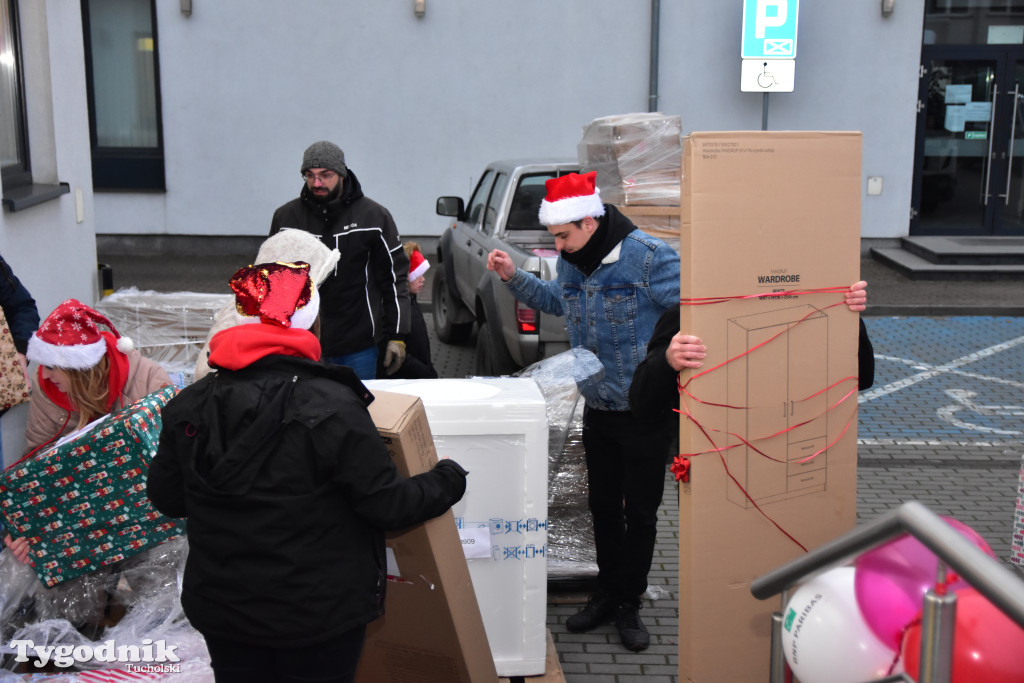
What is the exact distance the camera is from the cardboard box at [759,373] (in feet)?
10.1

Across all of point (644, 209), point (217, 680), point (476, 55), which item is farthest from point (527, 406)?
point (476, 55)

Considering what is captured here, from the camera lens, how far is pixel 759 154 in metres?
3.07

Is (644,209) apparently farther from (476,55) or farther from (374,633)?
(476,55)

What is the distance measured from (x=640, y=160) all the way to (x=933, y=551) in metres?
5.27

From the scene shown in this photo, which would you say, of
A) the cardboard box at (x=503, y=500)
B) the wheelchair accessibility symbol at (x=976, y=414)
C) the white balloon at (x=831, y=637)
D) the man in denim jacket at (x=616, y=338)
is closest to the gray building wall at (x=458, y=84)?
the wheelchair accessibility symbol at (x=976, y=414)

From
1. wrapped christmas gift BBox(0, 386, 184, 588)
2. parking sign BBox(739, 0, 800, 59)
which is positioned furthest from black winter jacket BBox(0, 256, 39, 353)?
parking sign BBox(739, 0, 800, 59)

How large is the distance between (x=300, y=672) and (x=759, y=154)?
1.88 metres

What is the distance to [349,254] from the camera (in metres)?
5.30

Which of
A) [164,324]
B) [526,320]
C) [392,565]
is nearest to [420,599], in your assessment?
[392,565]

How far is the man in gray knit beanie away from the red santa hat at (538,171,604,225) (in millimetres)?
1421

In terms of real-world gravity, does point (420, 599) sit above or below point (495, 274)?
below

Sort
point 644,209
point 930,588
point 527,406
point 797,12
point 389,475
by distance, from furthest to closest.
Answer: point 797,12 < point 644,209 < point 527,406 < point 389,475 < point 930,588

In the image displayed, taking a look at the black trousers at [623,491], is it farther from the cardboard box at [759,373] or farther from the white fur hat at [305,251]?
the white fur hat at [305,251]

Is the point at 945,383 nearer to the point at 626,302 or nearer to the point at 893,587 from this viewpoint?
the point at 626,302
